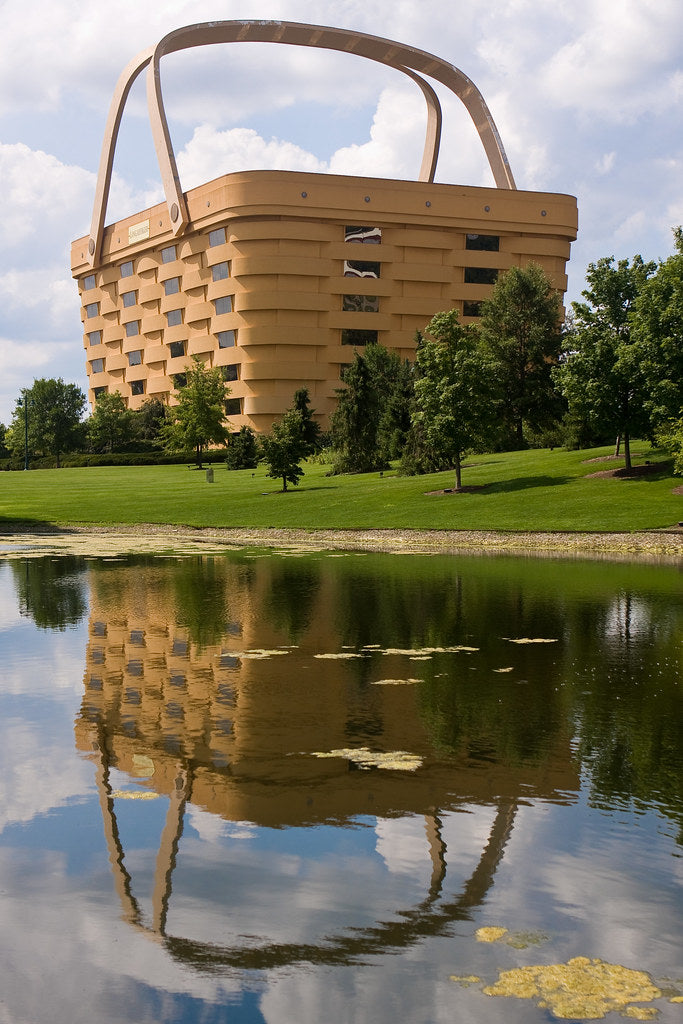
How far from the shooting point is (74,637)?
15.0 meters

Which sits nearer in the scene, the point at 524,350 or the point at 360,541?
the point at 360,541

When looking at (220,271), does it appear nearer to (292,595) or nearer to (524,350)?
(524,350)

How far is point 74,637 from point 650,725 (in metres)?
8.69

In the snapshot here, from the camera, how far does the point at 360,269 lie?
10844cm

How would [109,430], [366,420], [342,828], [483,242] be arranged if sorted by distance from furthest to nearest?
[483,242], [109,430], [366,420], [342,828]

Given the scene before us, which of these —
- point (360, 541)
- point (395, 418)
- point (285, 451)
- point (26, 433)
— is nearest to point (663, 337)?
point (360, 541)

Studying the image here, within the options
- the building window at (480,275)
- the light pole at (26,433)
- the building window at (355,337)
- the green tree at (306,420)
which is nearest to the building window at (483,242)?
the building window at (480,275)

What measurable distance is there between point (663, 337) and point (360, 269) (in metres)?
67.9

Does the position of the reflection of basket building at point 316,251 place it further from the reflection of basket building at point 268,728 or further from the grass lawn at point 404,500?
the reflection of basket building at point 268,728

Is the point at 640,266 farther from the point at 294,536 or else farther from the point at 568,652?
the point at 568,652

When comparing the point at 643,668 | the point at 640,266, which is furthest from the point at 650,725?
the point at 640,266

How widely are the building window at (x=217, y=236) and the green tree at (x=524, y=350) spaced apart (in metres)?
43.8

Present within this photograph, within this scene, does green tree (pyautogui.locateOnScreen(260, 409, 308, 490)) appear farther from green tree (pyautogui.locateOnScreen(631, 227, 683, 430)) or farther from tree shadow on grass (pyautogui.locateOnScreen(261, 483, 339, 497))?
green tree (pyautogui.locateOnScreen(631, 227, 683, 430))

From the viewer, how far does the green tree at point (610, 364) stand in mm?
45719
